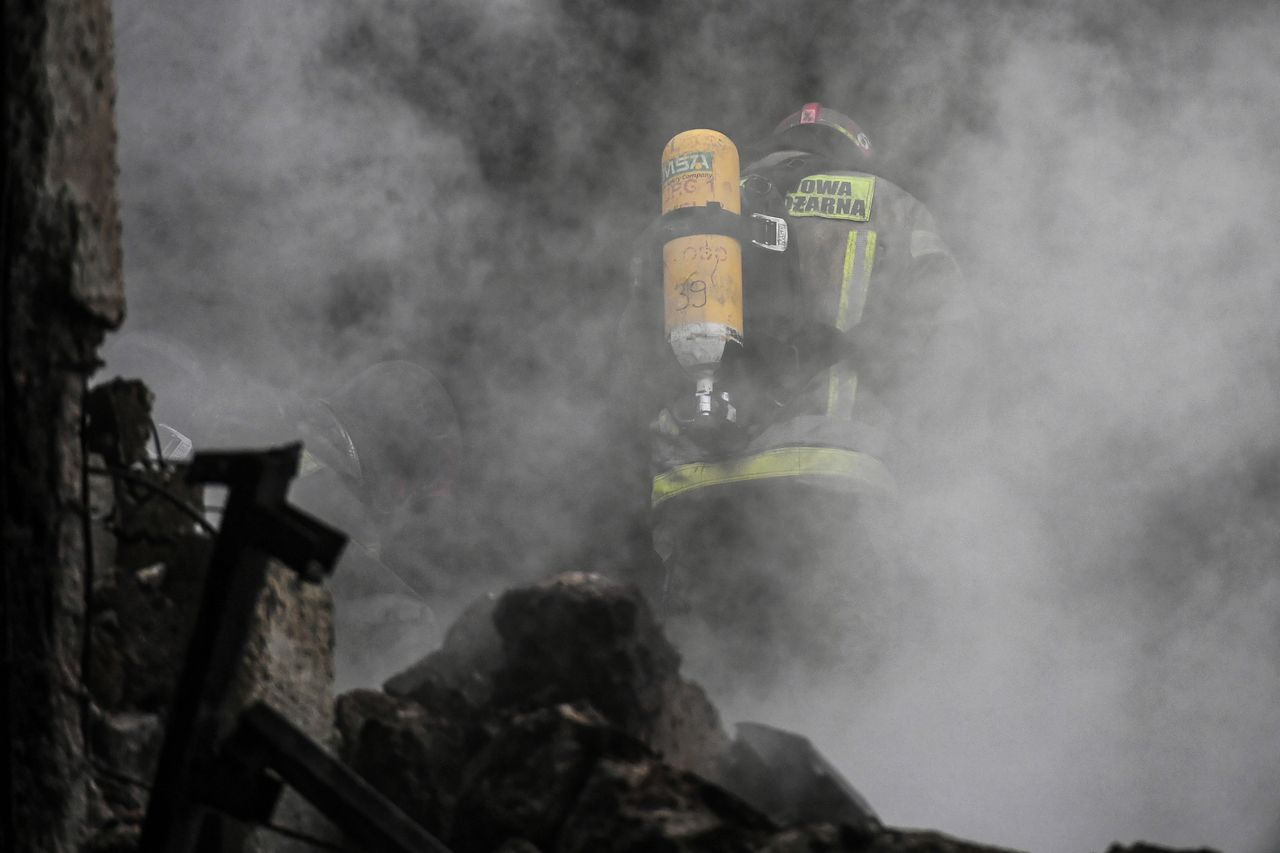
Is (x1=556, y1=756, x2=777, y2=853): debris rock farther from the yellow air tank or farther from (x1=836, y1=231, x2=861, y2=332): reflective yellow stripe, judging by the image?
(x1=836, y1=231, x2=861, y2=332): reflective yellow stripe

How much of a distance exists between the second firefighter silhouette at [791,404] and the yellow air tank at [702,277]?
0.01 metres

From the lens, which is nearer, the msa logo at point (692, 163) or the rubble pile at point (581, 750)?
the rubble pile at point (581, 750)

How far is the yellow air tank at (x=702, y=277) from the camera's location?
4.82m

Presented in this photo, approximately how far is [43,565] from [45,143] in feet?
2.20

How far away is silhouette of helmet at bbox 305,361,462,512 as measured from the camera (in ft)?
17.2

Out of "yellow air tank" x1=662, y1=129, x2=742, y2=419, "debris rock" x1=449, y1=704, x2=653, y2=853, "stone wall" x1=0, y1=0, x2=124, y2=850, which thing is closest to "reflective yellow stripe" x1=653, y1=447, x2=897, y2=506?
"yellow air tank" x1=662, y1=129, x2=742, y2=419

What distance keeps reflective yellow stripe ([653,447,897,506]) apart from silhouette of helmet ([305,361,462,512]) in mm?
1207

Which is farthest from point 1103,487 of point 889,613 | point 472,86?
point 472,86

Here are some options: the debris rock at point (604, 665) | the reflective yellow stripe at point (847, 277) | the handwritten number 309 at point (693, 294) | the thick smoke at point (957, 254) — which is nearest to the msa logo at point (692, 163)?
the handwritten number 309 at point (693, 294)

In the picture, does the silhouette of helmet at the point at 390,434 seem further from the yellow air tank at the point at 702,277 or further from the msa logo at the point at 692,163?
the msa logo at the point at 692,163

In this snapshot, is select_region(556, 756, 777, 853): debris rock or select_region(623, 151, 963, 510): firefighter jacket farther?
select_region(623, 151, 963, 510): firefighter jacket

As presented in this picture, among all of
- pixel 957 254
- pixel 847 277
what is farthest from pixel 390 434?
pixel 957 254

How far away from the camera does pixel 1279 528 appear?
5781 millimetres

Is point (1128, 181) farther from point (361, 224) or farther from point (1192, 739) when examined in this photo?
point (361, 224)
